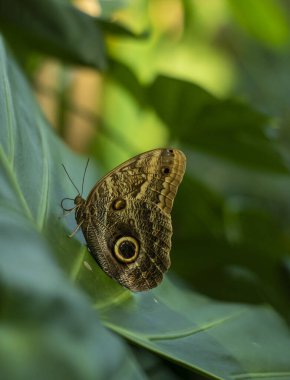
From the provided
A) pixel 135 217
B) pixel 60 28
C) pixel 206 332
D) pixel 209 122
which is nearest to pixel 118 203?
pixel 135 217

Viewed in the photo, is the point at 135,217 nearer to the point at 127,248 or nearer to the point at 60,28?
the point at 127,248

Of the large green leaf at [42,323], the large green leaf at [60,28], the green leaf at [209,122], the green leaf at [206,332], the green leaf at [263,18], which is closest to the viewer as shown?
the large green leaf at [42,323]

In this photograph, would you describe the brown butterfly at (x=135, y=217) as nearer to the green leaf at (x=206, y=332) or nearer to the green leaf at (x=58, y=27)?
the green leaf at (x=206, y=332)

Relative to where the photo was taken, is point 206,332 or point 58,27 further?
point 58,27

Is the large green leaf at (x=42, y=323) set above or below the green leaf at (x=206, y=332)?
above

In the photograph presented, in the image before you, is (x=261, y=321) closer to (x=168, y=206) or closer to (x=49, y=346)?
(x=168, y=206)

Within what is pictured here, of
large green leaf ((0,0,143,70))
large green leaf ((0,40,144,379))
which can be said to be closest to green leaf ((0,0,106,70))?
large green leaf ((0,0,143,70))

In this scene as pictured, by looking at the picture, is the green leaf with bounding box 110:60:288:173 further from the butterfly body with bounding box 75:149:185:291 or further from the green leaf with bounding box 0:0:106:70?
the butterfly body with bounding box 75:149:185:291

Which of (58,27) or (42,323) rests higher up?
(42,323)

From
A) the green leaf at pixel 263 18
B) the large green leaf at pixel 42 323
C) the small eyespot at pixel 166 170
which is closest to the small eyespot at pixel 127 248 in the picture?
the small eyespot at pixel 166 170
